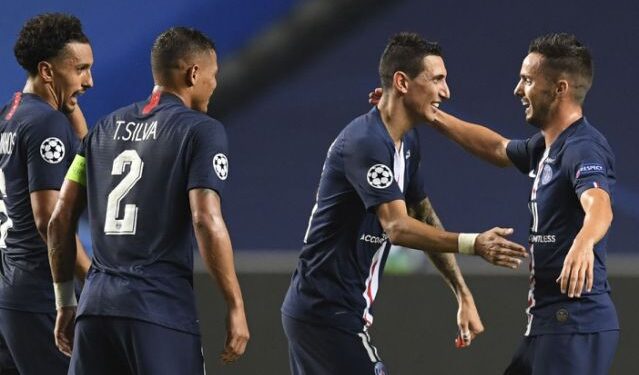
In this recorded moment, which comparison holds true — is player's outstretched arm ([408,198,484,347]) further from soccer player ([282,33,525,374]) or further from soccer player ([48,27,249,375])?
soccer player ([48,27,249,375])

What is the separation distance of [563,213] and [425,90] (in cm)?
76

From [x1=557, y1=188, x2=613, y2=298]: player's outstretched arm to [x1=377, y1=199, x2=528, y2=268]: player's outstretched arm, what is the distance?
22 cm

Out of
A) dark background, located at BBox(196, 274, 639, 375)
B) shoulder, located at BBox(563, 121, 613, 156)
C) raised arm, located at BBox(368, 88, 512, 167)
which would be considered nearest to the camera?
shoulder, located at BBox(563, 121, 613, 156)

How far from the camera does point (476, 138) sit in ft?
17.6

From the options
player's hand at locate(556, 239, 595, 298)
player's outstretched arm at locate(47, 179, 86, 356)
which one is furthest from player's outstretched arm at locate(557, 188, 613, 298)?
player's outstretched arm at locate(47, 179, 86, 356)

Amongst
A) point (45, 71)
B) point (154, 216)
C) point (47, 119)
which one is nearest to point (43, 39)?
point (45, 71)

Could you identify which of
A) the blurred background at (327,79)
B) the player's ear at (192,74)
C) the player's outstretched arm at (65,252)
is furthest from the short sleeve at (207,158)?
the blurred background at (327,79)

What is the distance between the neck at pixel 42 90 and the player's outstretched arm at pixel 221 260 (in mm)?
1317

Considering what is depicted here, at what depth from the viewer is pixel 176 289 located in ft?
13.9

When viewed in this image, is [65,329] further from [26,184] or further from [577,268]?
[577,268]

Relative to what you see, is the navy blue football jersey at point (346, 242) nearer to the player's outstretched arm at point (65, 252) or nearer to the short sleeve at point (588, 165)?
the short sleeve at point (588, 165)

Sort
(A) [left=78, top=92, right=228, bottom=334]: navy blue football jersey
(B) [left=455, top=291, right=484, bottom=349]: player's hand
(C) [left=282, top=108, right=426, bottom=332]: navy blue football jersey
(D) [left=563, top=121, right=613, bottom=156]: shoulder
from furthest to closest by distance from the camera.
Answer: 1. (B) [left=455, top=291, right=484, bottom=349]: player's hand
2. (C) [left=282, top=108, right=426, bottom=332]: navy blue football jersey
3. (D) [left=563, top=121, right=613, bottom=156]: shoulder
4. (A) [left=78, top=92, right=228, bottom=334]: navy blue football jersey

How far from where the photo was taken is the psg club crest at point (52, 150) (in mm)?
4852

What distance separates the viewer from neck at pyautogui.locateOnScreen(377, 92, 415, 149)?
489cm
